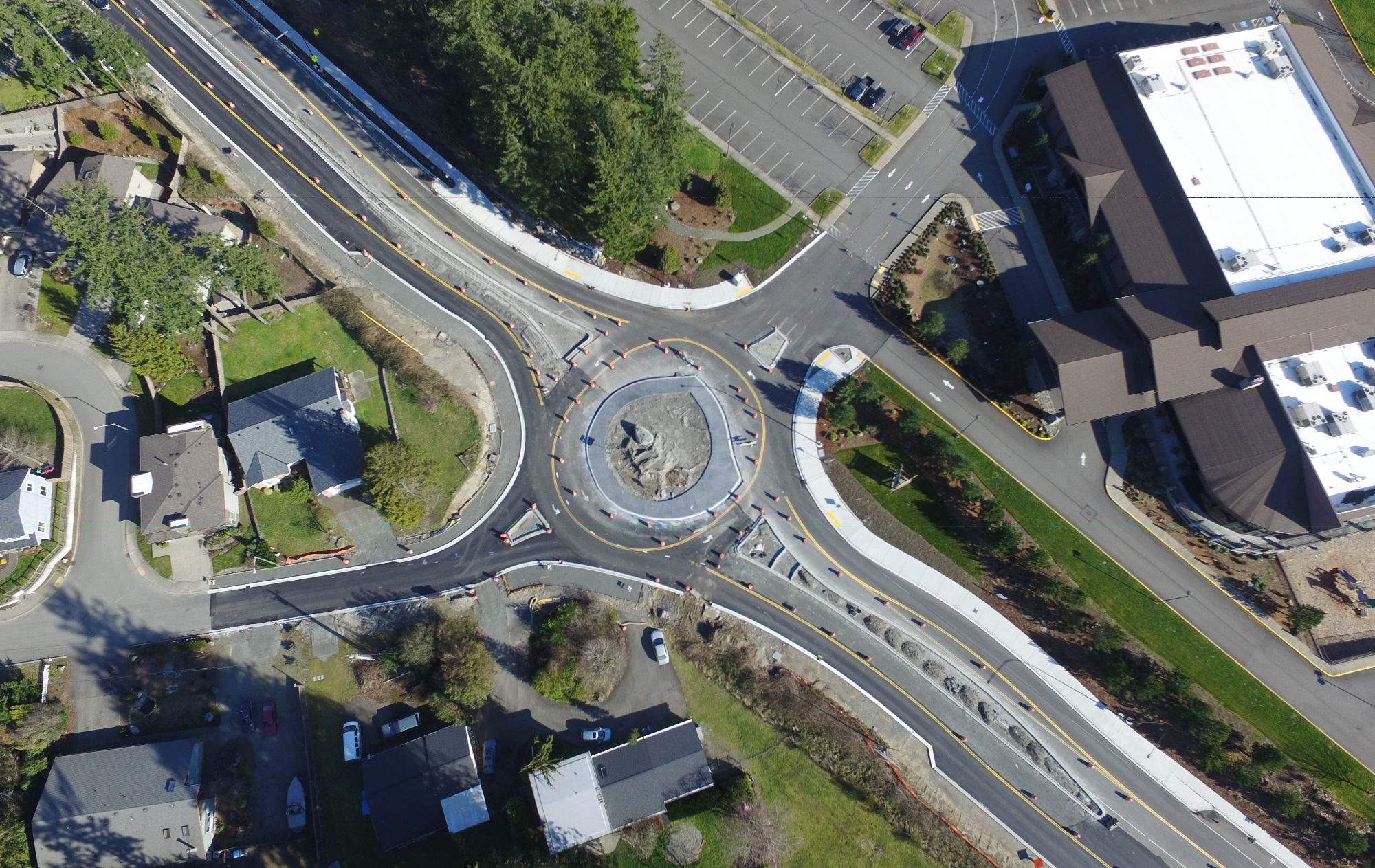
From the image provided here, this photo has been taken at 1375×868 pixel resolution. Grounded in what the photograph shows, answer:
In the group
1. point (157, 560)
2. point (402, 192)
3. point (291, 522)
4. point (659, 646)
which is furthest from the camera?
point (402, 192)

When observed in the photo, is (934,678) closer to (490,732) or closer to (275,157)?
(490,732)

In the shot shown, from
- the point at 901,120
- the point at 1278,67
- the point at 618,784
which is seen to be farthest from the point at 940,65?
the point at 618,784

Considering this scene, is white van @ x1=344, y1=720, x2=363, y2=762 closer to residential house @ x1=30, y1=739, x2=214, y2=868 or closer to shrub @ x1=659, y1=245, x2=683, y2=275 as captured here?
residential house @ x1=30, y1=739, x2=214, y2=868

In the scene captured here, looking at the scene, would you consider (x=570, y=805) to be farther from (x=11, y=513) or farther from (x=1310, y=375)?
(x=1310, y=375)

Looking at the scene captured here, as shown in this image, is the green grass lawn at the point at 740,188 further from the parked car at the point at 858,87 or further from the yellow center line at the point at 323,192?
the yellow center line at the point at 323,192

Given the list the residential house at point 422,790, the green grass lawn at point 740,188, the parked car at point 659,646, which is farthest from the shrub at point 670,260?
the residential house at point 422,790

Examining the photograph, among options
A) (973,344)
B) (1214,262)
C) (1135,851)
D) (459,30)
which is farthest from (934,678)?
(459,30)


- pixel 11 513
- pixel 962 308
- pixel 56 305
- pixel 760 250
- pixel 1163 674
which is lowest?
pixel 11 513

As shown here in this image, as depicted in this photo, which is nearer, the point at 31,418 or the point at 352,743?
the point at 352,743

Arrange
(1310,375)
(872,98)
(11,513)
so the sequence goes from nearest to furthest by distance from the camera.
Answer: (1310,375), (11,513), (872,98)
